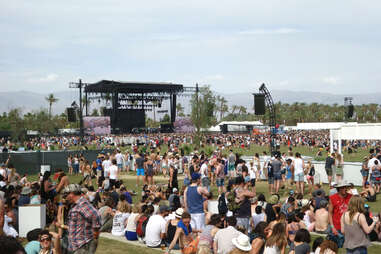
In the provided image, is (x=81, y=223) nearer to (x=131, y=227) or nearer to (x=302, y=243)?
(x=302, y=243)

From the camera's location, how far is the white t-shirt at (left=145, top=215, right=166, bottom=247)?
897 cm

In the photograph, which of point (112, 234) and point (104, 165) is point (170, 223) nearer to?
point (112, 234)

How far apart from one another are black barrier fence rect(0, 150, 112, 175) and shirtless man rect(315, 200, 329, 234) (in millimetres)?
18944

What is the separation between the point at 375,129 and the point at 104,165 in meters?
11.6

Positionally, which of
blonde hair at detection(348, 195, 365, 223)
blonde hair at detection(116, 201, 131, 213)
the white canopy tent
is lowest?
blonde hair at detection(116, 201, 131, 213)

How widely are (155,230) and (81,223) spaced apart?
123 inches

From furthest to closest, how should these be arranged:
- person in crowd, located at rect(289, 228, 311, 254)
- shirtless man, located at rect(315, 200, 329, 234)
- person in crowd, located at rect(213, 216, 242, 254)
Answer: shirtless man, located at rect(315, 200, 329, 234) < person in crowd, located at rect(213, 216, 242, 254) < person in crowd, located at rect(289, 228, 311, 254)

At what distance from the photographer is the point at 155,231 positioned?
8961 millimetres

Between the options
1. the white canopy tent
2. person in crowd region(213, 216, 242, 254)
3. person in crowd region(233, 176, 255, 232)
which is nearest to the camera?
person in crowd region(213, 216, 242, 254)

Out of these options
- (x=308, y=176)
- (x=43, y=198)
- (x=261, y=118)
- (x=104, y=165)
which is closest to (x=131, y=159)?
(x=104, y=165)

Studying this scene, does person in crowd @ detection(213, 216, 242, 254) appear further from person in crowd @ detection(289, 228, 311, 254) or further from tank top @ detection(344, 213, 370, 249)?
tank top @ detection(344, 213, 370, 249)

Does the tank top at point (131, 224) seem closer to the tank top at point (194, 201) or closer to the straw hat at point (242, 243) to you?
the tank top at point (194, 201)

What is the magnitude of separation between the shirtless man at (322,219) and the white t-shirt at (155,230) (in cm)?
312

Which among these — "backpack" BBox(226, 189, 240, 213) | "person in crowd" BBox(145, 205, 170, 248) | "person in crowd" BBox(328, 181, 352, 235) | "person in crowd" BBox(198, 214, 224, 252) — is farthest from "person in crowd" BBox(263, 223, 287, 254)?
"person in crowd" BBox(145, 205, 170, 248)
